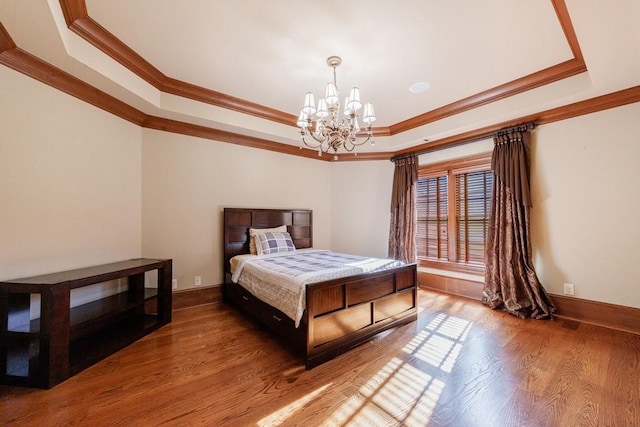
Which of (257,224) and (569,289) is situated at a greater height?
(257,224)

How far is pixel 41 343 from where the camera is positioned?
180cm

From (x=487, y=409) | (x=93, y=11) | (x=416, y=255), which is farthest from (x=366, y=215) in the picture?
(x=93, y=11)

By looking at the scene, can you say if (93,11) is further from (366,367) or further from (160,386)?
(366,367)

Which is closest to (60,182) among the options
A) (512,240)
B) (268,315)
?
(268,315)

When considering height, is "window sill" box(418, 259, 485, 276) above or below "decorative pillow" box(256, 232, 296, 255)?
below

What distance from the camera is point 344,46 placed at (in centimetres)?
233

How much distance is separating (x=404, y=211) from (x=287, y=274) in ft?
8.98

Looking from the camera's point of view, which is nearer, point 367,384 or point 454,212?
point 367,384

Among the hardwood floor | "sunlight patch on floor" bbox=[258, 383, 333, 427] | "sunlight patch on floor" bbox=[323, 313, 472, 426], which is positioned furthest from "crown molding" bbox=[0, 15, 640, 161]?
"sunlight patch on floor" bbox=[258, 383, 333, 427]

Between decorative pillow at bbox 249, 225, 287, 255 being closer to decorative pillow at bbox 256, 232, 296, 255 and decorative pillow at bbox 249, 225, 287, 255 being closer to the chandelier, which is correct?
decorative pillow at bbox 256, 232, 296, 255

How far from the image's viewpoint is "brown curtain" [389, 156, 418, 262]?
4.29 m

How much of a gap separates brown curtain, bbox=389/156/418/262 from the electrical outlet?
1839mm

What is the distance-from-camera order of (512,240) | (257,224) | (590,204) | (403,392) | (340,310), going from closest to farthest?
(403,392) → (340,310) → (590,204) → (512,240) → (257,224)

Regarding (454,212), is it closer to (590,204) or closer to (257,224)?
(590,204)
